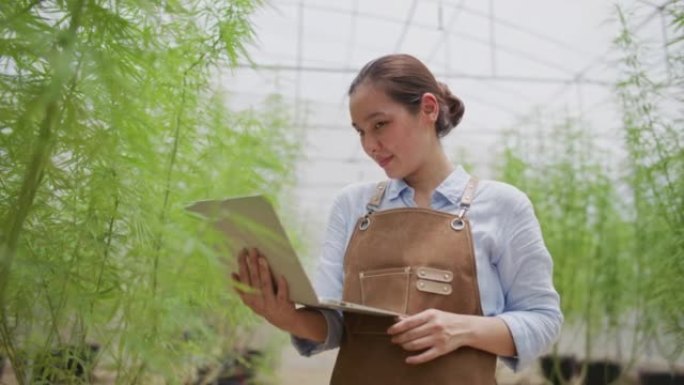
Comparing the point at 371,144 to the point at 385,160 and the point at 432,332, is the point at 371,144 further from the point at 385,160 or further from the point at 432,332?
the point at 432,332

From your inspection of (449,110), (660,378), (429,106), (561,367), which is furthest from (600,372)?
(429,106)

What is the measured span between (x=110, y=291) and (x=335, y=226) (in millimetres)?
541

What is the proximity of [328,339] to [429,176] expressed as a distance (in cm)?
44

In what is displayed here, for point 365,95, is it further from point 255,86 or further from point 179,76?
point 255,86

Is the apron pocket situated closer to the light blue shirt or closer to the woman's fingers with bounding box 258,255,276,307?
the light blue shirt

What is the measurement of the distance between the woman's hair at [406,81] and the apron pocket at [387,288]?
0.36m

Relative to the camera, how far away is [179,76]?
1.74 meters

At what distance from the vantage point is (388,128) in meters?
1.42

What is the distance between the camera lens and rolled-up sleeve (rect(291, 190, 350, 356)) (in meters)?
1.48

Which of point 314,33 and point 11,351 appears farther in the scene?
point 314,33

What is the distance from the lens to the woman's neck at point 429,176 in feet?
5.04

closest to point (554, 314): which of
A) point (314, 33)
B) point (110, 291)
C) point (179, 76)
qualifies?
point (110, 291)

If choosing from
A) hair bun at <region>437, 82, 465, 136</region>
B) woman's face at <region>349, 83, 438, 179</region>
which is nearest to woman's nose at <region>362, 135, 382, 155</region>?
woman's face at <region>349, 83, 438, 179</region>

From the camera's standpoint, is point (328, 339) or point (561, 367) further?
point (561, 367)
